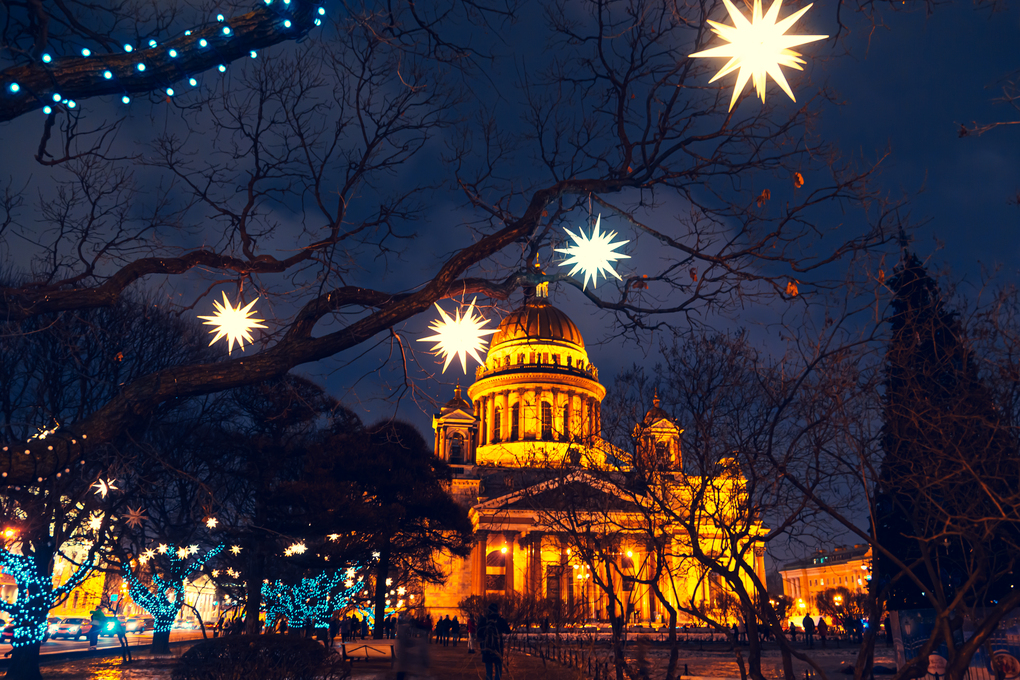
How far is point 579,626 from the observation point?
46.6m

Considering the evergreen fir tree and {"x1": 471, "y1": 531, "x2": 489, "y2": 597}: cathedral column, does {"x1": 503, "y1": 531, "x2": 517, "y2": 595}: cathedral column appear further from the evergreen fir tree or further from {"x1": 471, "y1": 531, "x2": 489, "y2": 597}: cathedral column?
the evergreen fir tree

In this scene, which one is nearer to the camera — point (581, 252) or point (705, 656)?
point (581, 252)

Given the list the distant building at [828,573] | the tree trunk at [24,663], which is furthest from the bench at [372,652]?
the distant building at [828,573]

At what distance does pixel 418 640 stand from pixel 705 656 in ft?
79.7

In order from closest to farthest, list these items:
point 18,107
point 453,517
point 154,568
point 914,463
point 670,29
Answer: point 18,107, point 670,29, point 914,463, point 154,568, point 453,517

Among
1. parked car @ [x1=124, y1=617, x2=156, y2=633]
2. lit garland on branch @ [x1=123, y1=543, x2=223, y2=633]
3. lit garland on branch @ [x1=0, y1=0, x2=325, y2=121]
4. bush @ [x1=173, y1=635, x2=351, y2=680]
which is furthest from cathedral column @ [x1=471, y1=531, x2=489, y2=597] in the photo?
lit garland on branch @ [x1=0, y1=0, x2=325, y2=121]

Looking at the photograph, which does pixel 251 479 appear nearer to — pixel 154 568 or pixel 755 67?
pixel 154 568

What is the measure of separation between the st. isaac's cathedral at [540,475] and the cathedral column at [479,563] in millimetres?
88

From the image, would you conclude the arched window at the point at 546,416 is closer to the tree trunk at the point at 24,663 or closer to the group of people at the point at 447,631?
the group of people at the point at 447,631

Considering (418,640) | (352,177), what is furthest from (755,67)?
(418,640)

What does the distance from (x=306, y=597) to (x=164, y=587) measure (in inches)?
231

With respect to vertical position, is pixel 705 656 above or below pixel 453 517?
below

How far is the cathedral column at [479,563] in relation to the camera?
62.9m

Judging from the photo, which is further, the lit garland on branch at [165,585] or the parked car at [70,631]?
the parked car at [70,631]
